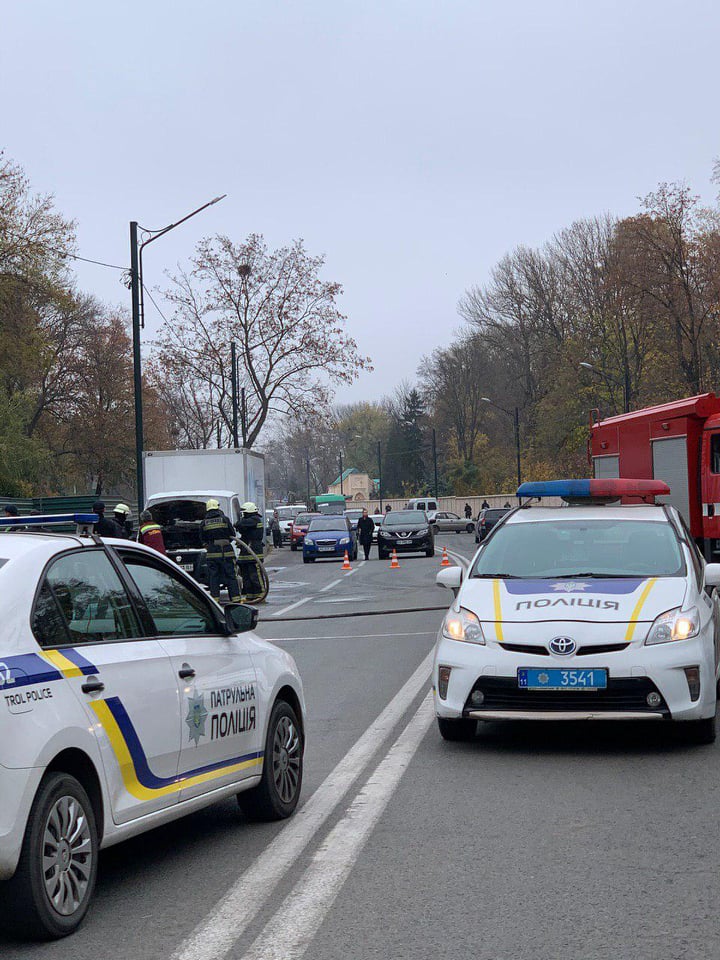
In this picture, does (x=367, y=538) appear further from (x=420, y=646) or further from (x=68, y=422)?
(x=420, y=646)

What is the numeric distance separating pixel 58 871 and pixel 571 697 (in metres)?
4.01

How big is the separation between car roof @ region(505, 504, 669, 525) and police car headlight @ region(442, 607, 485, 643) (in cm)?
152

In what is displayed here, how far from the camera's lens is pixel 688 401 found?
2108cm

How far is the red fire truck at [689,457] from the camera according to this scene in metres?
20.5

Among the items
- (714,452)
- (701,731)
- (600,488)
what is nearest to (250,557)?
(714,452)

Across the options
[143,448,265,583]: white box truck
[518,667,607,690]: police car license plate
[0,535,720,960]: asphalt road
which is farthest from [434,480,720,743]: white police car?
[143,448,265,583]: white box truck

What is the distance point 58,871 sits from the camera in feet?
15.0

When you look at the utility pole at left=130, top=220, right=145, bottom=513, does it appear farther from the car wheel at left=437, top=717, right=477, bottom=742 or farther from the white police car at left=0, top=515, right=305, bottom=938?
the white police car at left=0, top=515, right=305, bottom=938

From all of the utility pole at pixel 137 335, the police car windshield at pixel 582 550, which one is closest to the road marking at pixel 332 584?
the utility pole at pixel 137 335

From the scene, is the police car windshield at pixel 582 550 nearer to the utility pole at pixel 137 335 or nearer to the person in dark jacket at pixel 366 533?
the utility pole at pixel 137 335

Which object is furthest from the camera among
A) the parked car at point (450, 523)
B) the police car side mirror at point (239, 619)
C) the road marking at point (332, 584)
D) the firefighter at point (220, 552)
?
the parked car at point (450, 523)

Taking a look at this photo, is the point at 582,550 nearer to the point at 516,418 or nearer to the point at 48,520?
the point at 48,520

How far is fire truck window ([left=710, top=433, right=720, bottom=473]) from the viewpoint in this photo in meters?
20.4

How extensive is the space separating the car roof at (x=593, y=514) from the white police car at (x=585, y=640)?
0.43m
